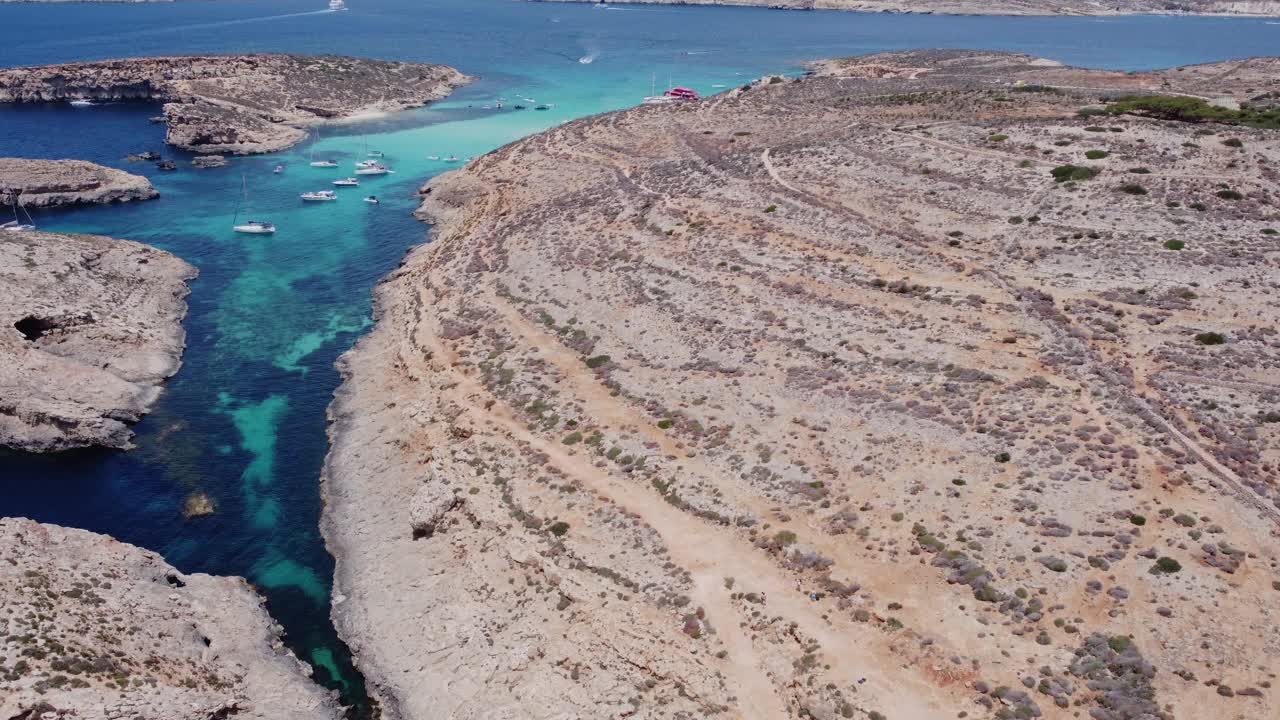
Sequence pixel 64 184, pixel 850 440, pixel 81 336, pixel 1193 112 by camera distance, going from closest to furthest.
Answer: pixel 850 440 → pixel 81 336 → pixel 1193 112 → pixel 64 184

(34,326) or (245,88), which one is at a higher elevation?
(245,88)

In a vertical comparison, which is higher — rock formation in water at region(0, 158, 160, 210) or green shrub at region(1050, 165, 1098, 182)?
green shrub at region(1050, 165, 1098, 182)

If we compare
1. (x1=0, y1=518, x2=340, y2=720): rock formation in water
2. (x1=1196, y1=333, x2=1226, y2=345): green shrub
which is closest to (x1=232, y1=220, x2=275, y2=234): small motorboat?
(x1=0, y1=518, x2=340, y2=720): rock formation in water

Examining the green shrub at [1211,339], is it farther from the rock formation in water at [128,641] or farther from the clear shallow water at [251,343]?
the rock formation in water at [128,641]

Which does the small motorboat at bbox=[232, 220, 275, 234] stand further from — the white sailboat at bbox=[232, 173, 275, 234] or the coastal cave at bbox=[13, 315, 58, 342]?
the coastal cave at bbox=[13, 315, 58, 342]

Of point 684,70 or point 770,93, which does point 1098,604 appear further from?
point 684,70

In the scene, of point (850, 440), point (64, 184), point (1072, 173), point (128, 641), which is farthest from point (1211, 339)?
point (64, 184)

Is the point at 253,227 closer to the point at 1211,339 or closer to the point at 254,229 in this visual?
the point at 254,229
